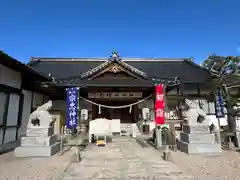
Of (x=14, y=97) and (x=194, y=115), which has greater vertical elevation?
(x=14, y=97)

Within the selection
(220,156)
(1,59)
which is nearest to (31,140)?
(1,59)

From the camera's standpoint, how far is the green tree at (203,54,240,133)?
820 cm

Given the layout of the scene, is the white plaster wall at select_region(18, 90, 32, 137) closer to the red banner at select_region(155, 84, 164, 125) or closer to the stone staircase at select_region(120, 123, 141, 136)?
the stone staircase at select_region(120, 123, 141, 136)

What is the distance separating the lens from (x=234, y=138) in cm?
800

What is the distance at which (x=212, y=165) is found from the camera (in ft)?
17.5

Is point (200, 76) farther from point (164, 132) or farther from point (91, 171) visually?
point (91, 171)

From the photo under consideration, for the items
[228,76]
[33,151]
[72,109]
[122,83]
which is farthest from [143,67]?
[33,151]

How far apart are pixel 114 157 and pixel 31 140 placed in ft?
12.1

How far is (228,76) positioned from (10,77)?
1235 centimetres

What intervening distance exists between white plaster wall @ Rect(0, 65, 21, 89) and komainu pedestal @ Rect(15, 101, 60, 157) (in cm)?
290

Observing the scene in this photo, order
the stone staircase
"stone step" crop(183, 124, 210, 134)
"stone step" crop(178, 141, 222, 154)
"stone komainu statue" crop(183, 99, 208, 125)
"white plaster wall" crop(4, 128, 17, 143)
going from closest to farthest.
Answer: "stone step" crop(178, 141, 222, 154) → "stone step" crop(183, 124, 210, 134) → "stone komainu statue" crop(183, 99, 208, 125) → "white plaster wall" crop(4, 128, 17, 143) → the stone staircase

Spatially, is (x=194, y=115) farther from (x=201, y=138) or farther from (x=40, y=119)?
(x=40, y=119)

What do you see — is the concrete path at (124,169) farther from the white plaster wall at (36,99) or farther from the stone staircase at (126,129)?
the stone staircase at (126,129)

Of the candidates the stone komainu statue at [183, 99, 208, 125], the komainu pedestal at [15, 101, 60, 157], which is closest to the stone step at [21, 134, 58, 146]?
the komainu pedestal at [15, 101, 60, 157]
